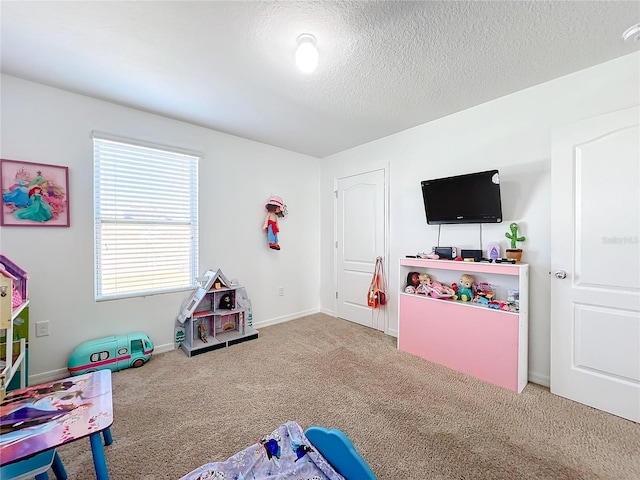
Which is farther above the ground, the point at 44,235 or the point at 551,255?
the point at 44,235

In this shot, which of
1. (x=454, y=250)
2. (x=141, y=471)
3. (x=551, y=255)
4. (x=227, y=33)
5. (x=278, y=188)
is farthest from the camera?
(x=278, y=188)

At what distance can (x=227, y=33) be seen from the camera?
1666 millimetres

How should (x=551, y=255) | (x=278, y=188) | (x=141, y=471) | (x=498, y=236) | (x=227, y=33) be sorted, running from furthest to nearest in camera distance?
(x=278, y=188) < (x=498, y=236) < (x=551, y=255) < (x=227, y=33) < (x=141, y=471)

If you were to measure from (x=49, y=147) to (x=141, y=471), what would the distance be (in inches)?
101

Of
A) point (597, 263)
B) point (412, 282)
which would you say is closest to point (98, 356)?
point (412, 282)

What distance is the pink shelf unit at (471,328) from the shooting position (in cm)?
215

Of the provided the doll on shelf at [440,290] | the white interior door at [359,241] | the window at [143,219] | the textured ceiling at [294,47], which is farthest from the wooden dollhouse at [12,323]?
the white interior door at [359,241]

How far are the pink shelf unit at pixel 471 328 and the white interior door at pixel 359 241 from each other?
696mm

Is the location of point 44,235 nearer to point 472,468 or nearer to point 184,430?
point 184,430

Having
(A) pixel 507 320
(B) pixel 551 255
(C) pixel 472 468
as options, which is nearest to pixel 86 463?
(C) pixel 472 468

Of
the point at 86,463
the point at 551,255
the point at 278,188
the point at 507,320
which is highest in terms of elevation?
the point at 278,188

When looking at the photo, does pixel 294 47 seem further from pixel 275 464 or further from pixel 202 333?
pixel 202 333

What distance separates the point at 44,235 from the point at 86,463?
182 centimetres

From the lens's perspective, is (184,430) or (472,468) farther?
(184,430)
